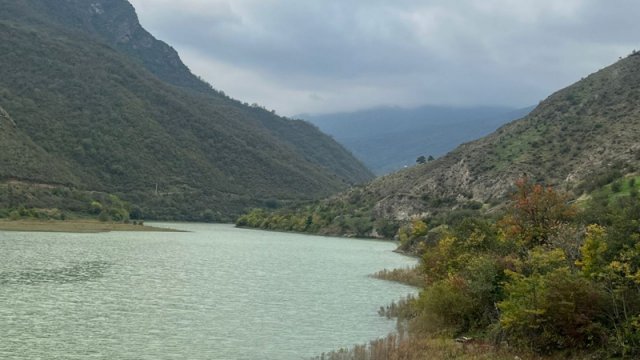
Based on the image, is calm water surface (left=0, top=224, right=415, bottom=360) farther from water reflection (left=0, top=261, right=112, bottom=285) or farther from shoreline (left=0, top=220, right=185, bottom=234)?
shoreline (left=0, top=220, right=185, bottom=234)

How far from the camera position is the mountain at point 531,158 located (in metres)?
128

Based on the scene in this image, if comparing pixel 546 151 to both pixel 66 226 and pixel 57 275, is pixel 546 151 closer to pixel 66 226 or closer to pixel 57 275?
pixel 66 226

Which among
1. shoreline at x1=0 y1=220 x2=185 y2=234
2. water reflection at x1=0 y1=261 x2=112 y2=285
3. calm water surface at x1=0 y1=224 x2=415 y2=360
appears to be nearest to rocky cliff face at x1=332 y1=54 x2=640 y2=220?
calm water surface at x1=0 y1=224 x2=415 y2=360

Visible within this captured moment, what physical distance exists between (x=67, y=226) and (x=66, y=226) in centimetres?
38

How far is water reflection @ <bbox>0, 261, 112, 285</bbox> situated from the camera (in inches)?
2110

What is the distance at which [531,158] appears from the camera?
478 feet

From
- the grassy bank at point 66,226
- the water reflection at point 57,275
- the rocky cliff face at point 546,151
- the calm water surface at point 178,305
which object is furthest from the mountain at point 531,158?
the water reflection at point 57,275

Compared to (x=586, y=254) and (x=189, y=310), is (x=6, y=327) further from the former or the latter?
(x=586, y=254)

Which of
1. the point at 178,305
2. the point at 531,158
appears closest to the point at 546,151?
the point at 531,158

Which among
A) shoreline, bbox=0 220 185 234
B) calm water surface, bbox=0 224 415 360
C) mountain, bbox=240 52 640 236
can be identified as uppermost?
mountain, bbox=240 52 640 236

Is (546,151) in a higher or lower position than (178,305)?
higher

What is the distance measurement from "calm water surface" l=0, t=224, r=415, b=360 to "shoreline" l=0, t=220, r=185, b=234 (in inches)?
1554

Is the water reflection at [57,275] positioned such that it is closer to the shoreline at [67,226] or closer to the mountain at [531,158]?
the shoreline at [67,226]

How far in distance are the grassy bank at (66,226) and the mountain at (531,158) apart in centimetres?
6196
